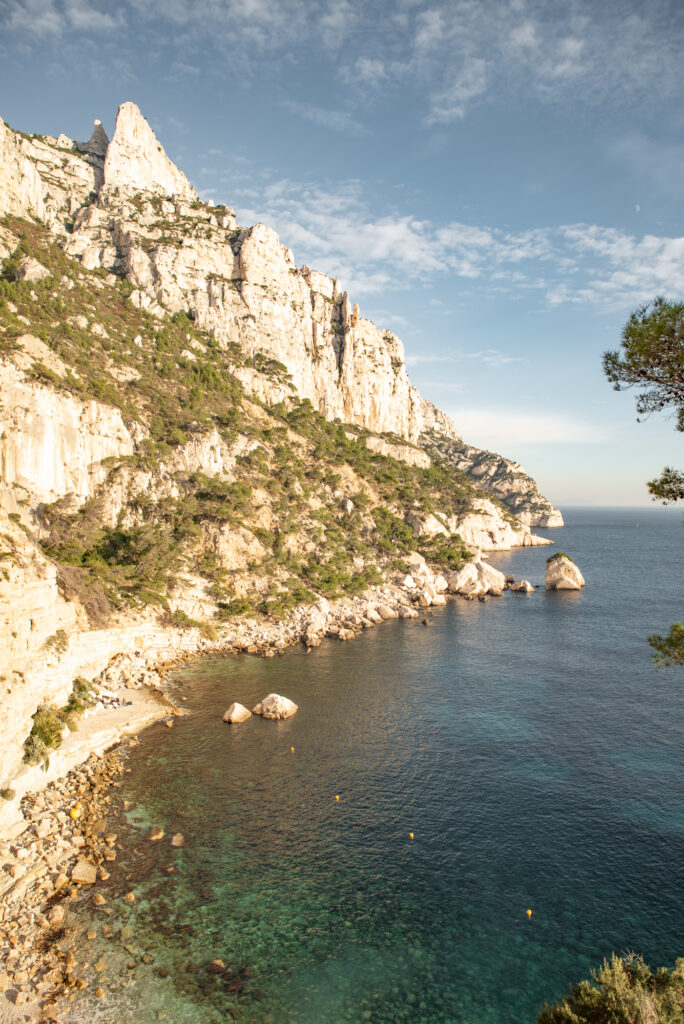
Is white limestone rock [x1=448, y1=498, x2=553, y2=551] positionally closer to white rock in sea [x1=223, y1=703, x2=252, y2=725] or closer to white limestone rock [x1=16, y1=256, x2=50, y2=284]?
white rock in sea [x1=223, y1=703, x2=252, y2=725]

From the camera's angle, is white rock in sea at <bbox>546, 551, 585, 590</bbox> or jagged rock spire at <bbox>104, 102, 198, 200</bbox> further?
jagged rock spire at <bbox>104, 102, 198, 200</bbox>

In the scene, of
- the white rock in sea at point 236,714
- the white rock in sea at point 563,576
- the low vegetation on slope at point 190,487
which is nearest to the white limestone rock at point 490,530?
the low vegetation on slope at point 190,487

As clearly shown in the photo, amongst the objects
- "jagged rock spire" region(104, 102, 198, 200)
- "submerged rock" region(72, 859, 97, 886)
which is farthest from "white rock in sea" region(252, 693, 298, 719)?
"jagged rock spire" region(104, 102, 198, 200)

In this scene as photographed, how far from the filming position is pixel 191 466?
70062mm

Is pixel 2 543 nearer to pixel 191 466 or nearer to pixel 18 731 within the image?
pixel 18 731

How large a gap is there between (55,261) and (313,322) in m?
57.1

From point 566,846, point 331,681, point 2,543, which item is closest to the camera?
point 566,846

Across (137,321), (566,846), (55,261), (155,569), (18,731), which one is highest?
(55,261)

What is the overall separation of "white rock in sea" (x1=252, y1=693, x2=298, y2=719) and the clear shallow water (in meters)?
0.86

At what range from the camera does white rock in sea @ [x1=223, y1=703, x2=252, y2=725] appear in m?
35.2

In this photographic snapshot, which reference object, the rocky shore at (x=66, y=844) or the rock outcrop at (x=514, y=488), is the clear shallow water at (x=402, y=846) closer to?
the rocky shore at (x=66, y=844)

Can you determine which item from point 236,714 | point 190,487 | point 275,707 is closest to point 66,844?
point 236,714

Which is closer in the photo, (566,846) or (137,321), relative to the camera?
(566,846)

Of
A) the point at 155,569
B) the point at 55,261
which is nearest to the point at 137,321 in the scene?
the point at 55,261
